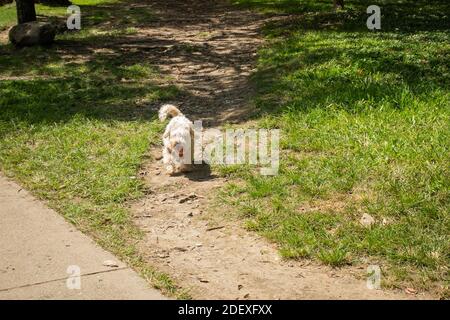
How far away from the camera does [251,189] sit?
6391 millimetres

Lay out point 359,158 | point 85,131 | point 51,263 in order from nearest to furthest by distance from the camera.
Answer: point 51,263
point 359,158
point 85,131

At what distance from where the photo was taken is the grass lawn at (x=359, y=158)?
16.8 feet

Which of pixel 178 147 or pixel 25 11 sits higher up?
pixel 25 11

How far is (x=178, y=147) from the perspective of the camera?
6883 mm

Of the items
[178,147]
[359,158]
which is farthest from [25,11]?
[359,158]

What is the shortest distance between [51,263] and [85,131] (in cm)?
377

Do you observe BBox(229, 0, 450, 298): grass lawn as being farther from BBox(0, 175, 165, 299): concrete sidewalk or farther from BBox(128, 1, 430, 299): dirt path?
BBox(0, 175, 165, 299): concrete sidewalk

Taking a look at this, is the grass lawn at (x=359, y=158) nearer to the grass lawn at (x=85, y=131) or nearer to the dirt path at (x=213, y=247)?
the dirt path at (x=213, y=247)

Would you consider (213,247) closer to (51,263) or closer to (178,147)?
(51,263)

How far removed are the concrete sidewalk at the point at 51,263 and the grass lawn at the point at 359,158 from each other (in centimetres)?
146

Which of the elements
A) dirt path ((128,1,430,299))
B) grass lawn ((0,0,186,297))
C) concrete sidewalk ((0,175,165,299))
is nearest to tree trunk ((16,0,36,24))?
grass lawn ((0,0,186,297))

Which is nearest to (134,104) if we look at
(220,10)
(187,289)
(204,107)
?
(204,107)

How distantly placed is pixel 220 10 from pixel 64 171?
1561 centimetres

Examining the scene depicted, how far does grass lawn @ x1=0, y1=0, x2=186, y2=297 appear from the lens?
6088mm
